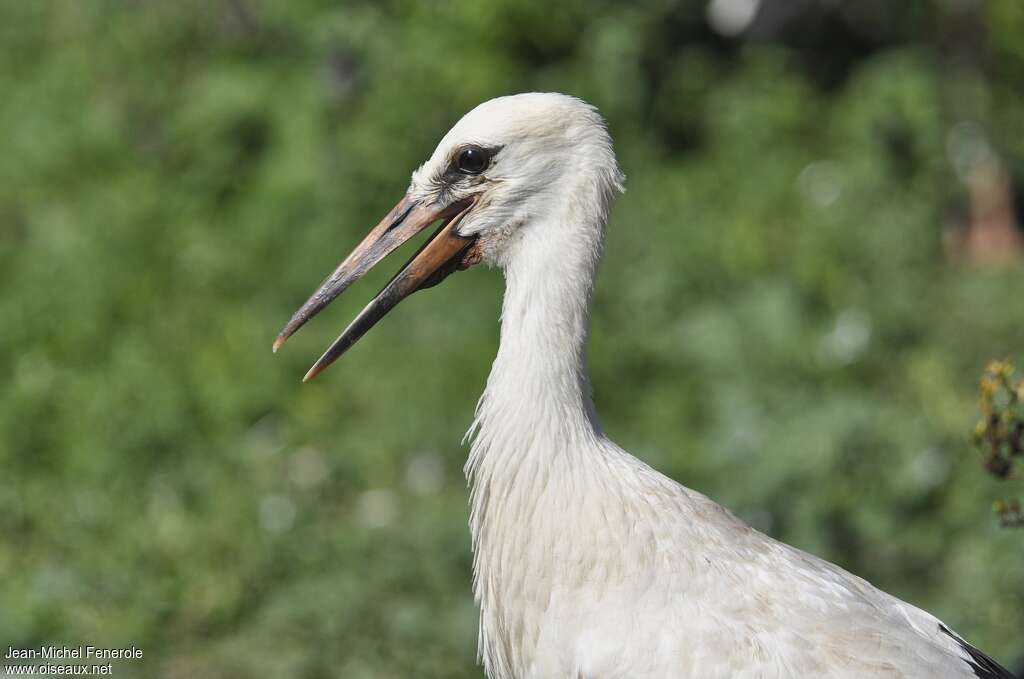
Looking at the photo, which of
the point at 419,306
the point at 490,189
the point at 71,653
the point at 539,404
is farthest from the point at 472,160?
the point at 419,306

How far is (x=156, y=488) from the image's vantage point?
461cm

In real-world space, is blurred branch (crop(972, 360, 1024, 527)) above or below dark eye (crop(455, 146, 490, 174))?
above

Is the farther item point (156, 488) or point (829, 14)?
point (829, 14)

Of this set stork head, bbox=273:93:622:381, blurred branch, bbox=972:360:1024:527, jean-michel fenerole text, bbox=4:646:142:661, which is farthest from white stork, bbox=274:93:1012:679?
jean-michel fenerole text, bbox=4:646:142:661

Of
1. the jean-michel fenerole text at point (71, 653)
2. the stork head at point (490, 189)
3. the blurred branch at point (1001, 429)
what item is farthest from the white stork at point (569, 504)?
the jean-michel fenerole text at point (71, 653)

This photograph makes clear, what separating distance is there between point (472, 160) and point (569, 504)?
69 cm

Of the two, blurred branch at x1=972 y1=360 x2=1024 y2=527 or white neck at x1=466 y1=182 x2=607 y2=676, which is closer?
A: white neck at x1=466 y1=182 x2=607 y2=676

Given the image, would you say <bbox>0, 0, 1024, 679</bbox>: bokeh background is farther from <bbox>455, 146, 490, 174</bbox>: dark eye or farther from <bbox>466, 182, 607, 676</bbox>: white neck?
<bbox>455, 146, 490, 174</bbox>: dark eye

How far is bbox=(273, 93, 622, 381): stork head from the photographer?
8.57ft

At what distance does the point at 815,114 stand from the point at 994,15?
0.91 m

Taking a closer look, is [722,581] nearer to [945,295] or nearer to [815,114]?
[945,295]

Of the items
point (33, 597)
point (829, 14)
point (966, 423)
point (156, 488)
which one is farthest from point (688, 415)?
point (829, 14)

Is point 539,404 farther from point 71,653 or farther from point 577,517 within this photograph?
point 71,653

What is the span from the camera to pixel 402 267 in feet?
8.94
